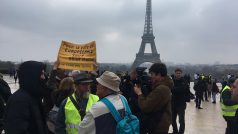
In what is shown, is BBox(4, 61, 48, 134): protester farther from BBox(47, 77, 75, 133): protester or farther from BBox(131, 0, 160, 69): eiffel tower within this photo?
BBox(131, 0, 160, 69): eiffel tower

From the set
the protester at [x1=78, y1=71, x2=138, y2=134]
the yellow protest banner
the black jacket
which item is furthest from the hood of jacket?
the black jacket

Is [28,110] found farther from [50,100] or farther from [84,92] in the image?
[50,100]

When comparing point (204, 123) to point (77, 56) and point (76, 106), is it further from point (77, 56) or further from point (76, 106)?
point (76, 106)

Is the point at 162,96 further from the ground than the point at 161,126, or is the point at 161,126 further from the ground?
the point at 162,96

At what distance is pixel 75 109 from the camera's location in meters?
4.78

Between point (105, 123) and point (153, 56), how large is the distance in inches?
3152

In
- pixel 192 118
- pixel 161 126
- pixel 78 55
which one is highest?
pixel 78 55

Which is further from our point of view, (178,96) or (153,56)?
(153,56)

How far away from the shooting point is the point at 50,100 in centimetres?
651

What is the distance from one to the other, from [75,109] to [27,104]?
0.96 m

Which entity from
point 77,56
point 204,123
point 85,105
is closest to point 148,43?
point 204,123

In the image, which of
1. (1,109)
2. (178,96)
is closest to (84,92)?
(1,109)

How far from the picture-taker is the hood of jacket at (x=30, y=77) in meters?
4.01

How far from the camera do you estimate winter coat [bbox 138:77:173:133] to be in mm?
5273
